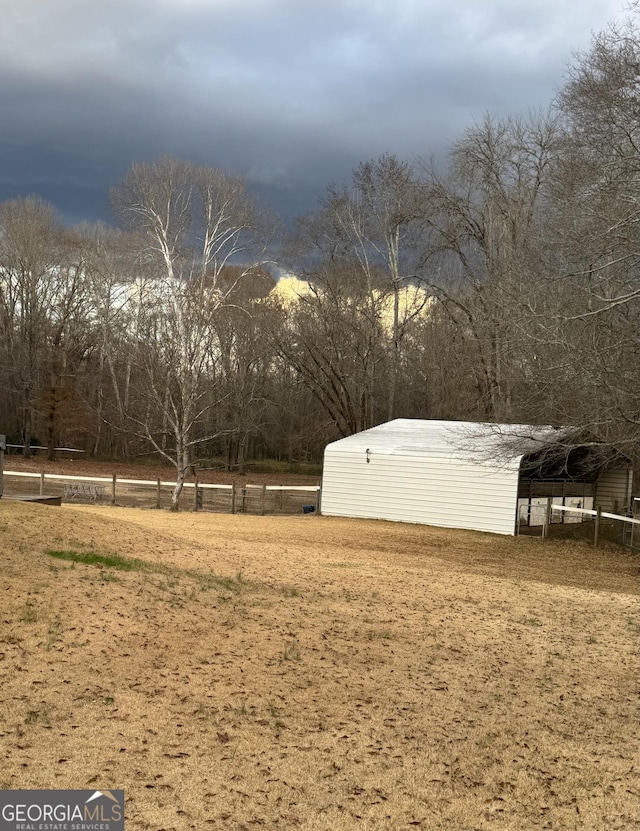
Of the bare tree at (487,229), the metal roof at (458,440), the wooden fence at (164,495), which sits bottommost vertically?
the wooden fence at (164,495)

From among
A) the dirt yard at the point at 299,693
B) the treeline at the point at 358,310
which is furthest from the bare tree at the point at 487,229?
the dirt yard at the point at 299,693

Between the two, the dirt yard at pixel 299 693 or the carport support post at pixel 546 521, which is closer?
the dirt yard at pixel 299 693

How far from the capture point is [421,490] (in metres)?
23.0

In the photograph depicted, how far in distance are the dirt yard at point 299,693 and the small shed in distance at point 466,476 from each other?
29.6ft

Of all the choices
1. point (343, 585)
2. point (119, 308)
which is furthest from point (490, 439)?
point (119, 308)

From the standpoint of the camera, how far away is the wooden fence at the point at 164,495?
26.2 m

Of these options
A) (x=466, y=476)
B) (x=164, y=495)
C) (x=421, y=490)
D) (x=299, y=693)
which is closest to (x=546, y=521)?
(x=466, y=476)

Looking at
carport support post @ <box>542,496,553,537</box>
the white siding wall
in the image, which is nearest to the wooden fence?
the white siding wall

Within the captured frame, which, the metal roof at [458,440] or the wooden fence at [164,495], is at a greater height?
the metal roof at [458,440]

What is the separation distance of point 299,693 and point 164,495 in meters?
22.9

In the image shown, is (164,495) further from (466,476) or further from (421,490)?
(466,476)

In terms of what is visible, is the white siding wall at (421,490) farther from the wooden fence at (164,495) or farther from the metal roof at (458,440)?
the wooden fence at (164,495)

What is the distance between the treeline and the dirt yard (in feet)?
22.8

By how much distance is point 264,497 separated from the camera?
1015 inches
